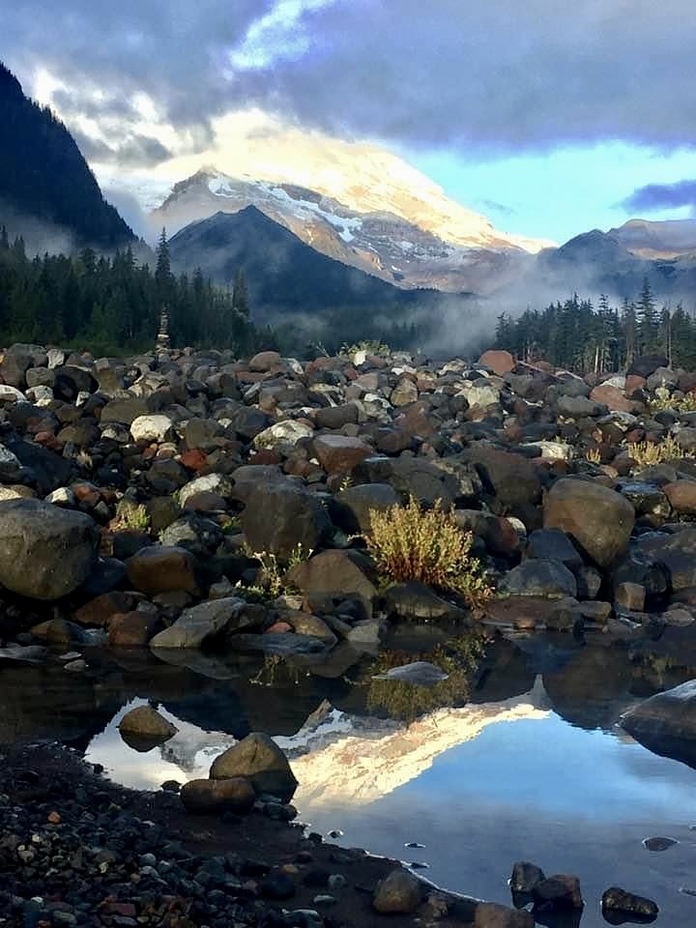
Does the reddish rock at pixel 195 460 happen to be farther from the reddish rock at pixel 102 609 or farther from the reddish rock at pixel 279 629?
the reddish rock at pixel 279 629

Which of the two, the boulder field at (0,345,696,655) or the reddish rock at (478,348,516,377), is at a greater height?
the reddish rock at (478,348,516,377)

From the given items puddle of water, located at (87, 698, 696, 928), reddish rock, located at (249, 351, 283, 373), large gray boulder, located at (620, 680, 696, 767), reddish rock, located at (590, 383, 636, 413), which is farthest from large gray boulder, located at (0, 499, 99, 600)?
reddish rock, located at (590, 383, 636, 413)

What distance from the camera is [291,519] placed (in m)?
11.6

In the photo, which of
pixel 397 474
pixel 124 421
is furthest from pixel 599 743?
pixel 124 421

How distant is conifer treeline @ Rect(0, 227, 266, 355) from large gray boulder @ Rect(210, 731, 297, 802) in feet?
127

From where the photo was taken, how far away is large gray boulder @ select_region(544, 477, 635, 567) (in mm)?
12648

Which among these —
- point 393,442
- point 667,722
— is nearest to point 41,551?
point 667,722

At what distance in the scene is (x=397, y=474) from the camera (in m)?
14.0

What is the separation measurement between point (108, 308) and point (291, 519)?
4767cm

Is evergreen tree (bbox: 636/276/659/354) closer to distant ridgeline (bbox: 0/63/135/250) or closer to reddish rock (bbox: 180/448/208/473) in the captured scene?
reddish rock (bbox: 180/448/208/473)

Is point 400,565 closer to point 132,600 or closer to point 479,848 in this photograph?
point 132,600

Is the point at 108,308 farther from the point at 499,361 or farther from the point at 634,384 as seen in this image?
the point at 634,384

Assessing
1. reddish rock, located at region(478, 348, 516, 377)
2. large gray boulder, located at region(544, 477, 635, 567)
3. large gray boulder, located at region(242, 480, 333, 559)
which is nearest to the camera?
large gray boulder, located at region(242, 480, 333, 559)

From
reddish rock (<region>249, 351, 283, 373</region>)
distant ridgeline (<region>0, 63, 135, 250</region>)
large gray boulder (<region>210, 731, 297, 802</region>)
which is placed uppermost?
distant ridgeline (<region>0, 63, 135, 250</region>)
